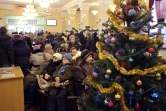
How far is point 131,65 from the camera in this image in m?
1.81

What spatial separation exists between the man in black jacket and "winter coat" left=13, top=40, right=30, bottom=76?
0.14 meters

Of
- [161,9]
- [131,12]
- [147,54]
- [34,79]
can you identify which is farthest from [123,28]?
[34,79]

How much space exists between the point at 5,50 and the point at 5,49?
2 cm

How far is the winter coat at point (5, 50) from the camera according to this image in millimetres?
4324

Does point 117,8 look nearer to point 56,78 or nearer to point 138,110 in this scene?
point 138,110

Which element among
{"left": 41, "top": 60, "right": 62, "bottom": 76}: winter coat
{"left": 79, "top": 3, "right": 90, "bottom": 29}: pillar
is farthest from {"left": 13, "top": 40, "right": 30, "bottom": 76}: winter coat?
{"left": 79, "top": 3, "right": 90, "bottom": 29}: pillar

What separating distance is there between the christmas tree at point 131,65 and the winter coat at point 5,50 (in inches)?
117

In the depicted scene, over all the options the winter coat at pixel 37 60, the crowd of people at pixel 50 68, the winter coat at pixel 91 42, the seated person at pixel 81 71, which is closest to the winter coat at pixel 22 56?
the crowd of people at pixel 50 68

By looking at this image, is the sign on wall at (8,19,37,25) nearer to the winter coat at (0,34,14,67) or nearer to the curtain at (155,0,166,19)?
the winter coat at (0,34,14,67)

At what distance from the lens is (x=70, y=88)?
329 centimetres

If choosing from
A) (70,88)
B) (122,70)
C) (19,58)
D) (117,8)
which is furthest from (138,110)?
(19,58)

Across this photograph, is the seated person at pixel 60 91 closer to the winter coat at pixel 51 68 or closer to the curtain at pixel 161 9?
the winter coat at pixel 51 68

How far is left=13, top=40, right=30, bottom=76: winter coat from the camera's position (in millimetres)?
4430

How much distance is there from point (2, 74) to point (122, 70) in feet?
8.19
